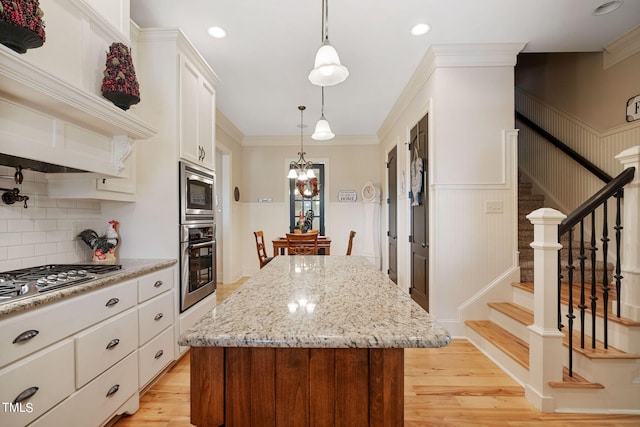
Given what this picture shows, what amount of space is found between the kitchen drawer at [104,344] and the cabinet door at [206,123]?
5.12ft

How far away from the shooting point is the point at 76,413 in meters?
1.36

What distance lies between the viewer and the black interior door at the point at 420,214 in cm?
312

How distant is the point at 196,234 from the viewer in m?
2.57

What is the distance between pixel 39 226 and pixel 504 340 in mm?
3447

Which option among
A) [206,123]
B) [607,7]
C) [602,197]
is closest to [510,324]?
[602,197]

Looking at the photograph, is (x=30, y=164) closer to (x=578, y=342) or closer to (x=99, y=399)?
(x=99, y=399)

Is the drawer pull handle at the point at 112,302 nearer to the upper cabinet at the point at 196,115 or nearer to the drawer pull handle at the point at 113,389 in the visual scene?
the drawer pull handle at the point at 113,389

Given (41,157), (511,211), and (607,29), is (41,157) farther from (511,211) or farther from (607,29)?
(607,29)

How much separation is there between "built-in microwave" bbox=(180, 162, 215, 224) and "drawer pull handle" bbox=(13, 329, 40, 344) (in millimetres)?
1244

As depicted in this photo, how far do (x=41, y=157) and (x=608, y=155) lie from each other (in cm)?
455

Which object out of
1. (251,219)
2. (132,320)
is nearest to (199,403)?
(132,320)

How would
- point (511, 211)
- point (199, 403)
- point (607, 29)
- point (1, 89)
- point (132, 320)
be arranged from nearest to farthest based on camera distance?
point (199, 403) → point (1, 89) → point (132, 320) → point (607, 29) → point (511, 211)

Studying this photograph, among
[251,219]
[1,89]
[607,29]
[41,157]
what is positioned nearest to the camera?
[1,89]

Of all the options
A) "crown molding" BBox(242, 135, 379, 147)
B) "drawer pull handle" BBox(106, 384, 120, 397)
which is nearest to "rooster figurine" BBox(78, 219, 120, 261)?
"drawer pull handle" BBox(106, 384, 120, 397)
